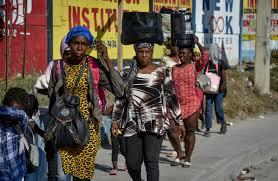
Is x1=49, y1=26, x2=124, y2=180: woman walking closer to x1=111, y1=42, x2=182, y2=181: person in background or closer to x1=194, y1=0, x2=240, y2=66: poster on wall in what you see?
x1=111, y1=42, x2=182, y2=181: person in background

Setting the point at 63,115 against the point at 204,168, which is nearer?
the point at 63,115

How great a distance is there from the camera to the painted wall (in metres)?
12.3

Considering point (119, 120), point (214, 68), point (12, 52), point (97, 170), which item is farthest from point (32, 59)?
point (119, 120)

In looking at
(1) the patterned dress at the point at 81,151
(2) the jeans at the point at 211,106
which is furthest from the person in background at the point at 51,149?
(2) the jeans at the point at 211,106

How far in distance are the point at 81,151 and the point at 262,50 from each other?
1319 cm

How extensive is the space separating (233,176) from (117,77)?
3993mm

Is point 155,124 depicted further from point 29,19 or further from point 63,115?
point 29,19

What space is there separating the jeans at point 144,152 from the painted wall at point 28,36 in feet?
18.8

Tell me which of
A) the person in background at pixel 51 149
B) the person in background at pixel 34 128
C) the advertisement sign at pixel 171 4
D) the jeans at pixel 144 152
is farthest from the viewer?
the advertisement sign at pixel 171 4

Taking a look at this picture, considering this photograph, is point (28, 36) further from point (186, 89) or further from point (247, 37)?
point (247, 37)

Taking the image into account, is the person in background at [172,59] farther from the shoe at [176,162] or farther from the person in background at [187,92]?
the shoe at [176,162]

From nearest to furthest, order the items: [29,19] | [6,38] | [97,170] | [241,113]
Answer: [97,170]
[6,38]
[29,19]
[241,113]

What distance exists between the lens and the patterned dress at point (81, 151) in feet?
19.5

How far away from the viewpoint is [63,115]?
5.79 m
